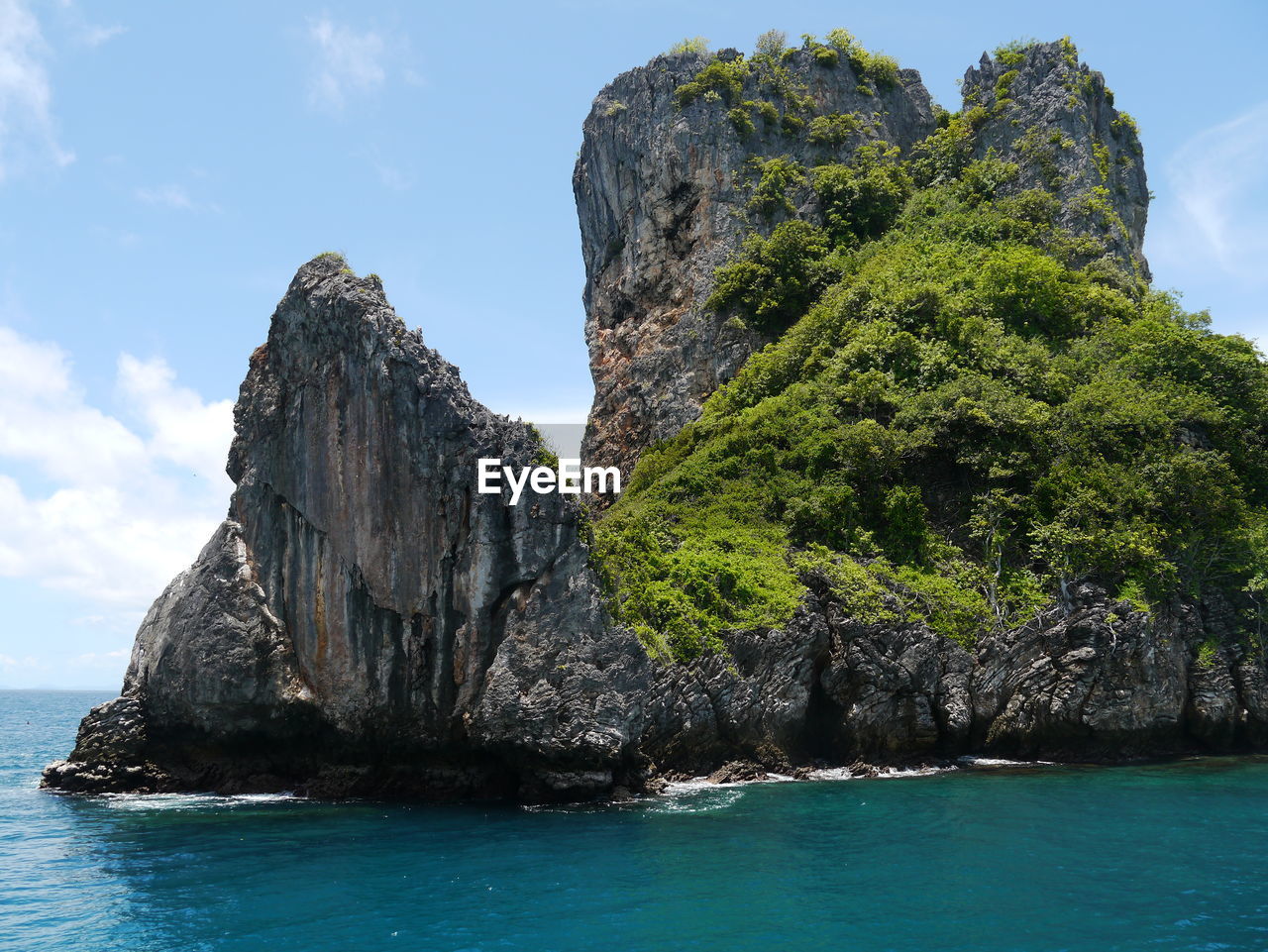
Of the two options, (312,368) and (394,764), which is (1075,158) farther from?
(394,764)

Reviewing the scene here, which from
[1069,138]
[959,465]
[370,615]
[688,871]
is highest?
[1069,138]

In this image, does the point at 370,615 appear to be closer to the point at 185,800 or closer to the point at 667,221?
the point at 185,800

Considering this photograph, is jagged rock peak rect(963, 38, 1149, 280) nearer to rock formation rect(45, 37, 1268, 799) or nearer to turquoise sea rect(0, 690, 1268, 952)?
rock formation rect(45, 37, 1268, 799)

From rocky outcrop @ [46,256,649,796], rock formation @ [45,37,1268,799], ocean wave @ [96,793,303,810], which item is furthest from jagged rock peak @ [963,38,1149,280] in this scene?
ocean wave @ [96,793,303,810]

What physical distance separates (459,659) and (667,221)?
3163 cm

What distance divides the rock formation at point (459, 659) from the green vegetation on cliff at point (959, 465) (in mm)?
1339

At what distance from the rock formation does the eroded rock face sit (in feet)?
68.9

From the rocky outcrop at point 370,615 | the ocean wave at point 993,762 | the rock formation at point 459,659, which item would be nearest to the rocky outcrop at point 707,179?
the rock formation at point 459,659

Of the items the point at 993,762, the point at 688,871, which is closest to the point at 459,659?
the point at 688,871

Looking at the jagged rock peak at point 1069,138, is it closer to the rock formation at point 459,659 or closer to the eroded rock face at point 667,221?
the eroded rock face at point 667,221

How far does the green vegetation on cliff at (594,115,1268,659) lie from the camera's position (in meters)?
28.4

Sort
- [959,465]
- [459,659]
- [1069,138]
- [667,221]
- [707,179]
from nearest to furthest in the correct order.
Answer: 1. [459,659]
2. [959,465]
3. [1069,138]
4. [707,179]
5. [667,221]

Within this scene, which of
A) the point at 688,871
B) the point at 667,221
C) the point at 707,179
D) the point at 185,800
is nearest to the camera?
the point at 688,871

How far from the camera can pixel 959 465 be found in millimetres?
33188
